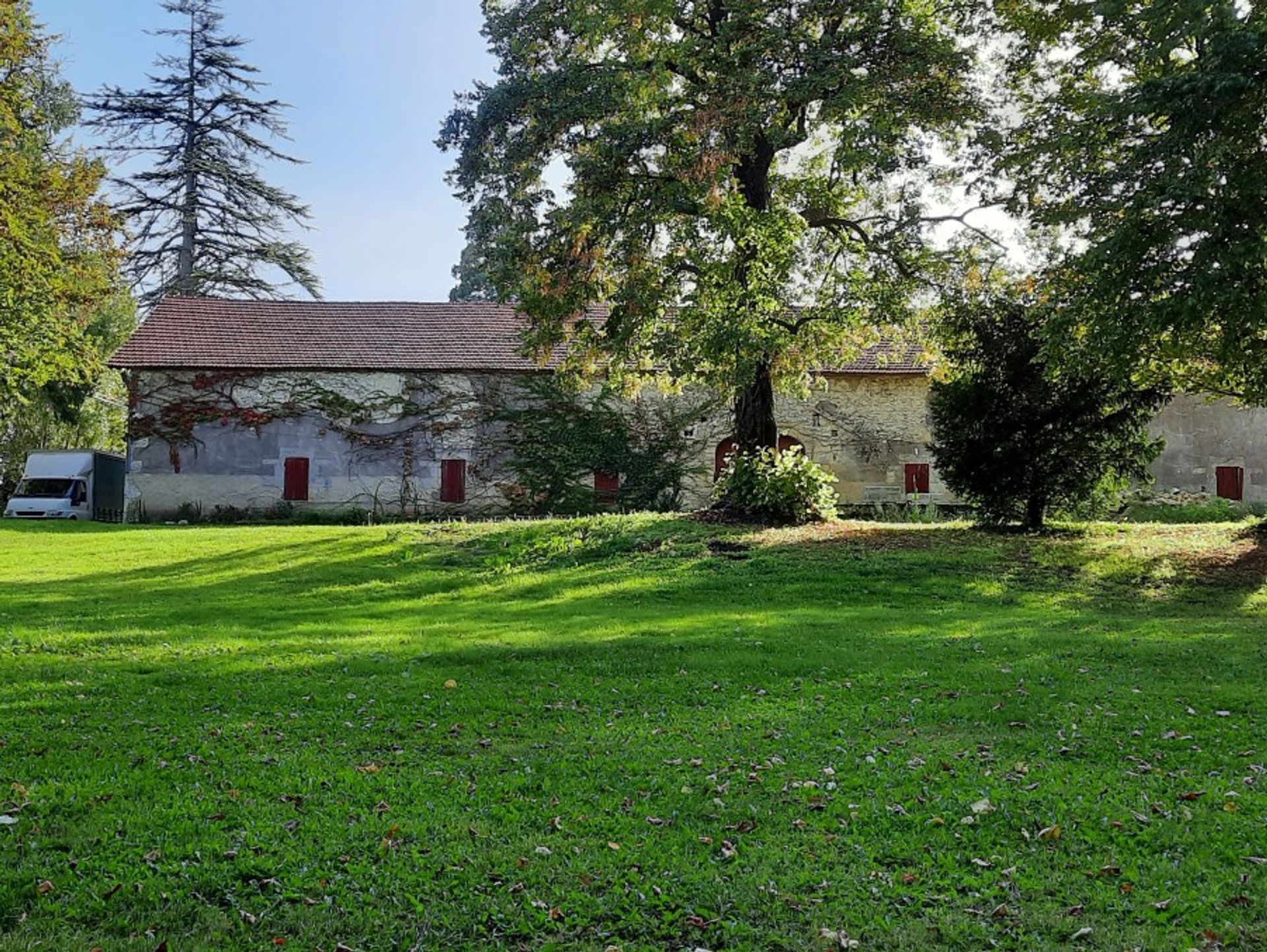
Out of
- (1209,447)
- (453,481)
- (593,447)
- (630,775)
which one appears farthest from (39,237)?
(1209,447)

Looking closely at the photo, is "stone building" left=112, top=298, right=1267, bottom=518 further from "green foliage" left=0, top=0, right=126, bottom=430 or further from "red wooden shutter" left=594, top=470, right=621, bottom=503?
"green foliage" left=0, top=0, right=126, bottom=430

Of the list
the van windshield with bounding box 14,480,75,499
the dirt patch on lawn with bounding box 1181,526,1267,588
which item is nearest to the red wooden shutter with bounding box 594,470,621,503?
the dirt patch on lawn with bounding box 1181,526,1267,588

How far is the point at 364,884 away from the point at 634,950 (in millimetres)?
1235

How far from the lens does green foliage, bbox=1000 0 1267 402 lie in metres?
10.6

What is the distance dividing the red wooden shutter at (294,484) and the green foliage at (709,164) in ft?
35.0

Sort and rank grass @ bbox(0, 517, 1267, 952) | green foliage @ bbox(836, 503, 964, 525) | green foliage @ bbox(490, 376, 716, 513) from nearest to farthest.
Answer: grass @ bbox(0, 517, 1267, 952), green foliage @ bbox(836, 503, 964, 525), green foliage @ bbox(490, 376, 716, 513)

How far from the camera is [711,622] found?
1078 cm

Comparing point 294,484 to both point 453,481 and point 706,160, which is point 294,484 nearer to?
point 453,481

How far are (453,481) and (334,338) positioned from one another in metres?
5.86

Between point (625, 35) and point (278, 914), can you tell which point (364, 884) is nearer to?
point (278, 914)

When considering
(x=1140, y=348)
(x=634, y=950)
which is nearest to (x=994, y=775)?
(x=634, y=950)

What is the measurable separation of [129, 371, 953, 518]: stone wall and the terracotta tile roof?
378 mm

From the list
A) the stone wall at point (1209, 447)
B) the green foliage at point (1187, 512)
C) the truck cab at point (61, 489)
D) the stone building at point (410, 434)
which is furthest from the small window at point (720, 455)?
the truck cab at point (61, 489)

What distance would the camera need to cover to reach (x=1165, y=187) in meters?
11.0
